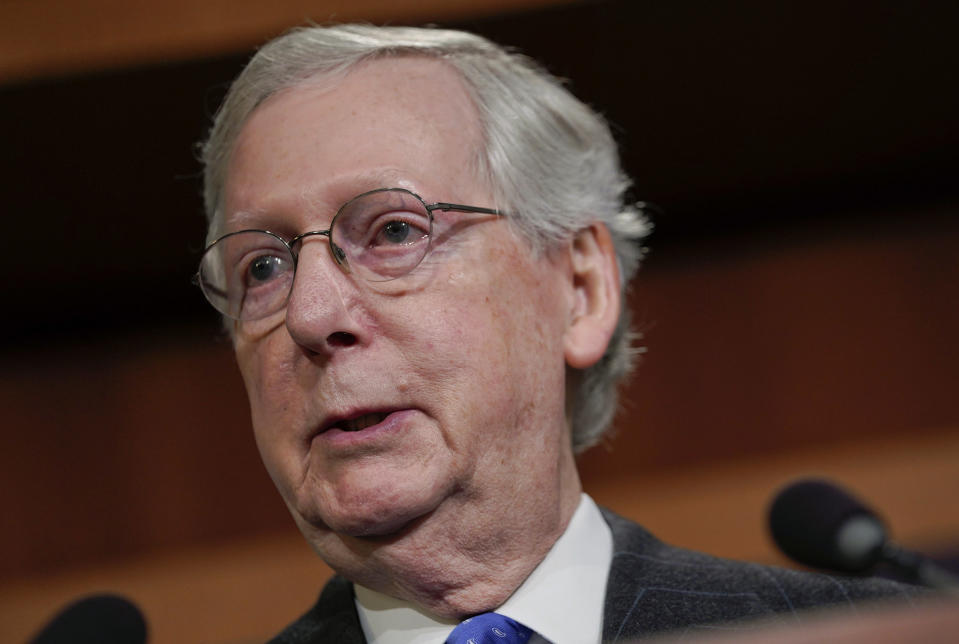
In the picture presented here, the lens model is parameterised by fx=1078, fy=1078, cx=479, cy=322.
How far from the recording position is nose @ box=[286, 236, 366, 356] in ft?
4.60

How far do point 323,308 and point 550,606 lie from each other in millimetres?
512

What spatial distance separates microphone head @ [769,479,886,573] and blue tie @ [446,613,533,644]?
45cm

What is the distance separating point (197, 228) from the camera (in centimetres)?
333

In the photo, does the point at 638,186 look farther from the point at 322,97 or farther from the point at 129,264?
the point at 322,97

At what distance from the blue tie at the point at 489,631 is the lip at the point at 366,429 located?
281mm

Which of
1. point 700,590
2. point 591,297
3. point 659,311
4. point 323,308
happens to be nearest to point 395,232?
point 323,308

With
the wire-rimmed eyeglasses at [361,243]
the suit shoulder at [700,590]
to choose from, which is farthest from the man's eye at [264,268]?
the suit shoulder at [700,590]

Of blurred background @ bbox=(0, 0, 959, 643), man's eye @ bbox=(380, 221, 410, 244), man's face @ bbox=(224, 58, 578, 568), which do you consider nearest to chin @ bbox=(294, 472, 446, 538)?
man's face @ bbox=(224, 58, 578, 568)

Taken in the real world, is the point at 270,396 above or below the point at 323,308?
below

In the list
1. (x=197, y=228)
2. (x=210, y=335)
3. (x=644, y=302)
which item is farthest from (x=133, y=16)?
(x=644, y=302)

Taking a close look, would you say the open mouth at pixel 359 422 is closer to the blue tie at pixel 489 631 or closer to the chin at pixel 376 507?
the chin at pixel 376 507

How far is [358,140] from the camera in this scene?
1.51 metres

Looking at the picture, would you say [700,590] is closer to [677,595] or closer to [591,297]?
[677,595]

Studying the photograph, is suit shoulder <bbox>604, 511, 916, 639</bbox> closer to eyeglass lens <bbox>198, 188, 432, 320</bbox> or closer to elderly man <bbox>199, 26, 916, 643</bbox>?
elderly man <bbox>199, 26, 916, 643</bbox>
